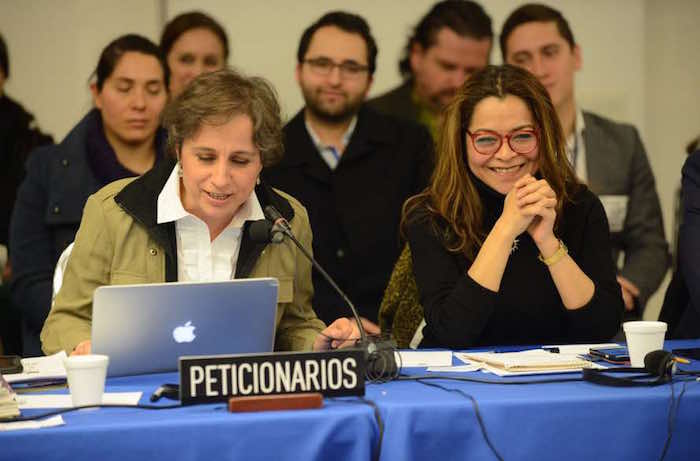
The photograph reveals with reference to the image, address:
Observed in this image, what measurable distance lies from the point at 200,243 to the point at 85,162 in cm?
129

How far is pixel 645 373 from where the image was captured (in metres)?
2.06

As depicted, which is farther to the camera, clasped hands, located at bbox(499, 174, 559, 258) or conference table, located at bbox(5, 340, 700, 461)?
clasped hands, located at bbox(499, 174, 559, 258)

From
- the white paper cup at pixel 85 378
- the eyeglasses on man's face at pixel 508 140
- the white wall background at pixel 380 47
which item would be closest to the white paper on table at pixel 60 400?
the white paper cup at pixel 85 378

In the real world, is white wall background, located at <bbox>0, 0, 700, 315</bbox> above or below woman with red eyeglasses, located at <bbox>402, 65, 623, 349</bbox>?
above

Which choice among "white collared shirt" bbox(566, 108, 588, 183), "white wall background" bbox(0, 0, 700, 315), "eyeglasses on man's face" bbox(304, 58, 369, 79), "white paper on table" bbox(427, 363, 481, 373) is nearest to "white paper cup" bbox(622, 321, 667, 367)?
"white paper on table" bbox(427, 363, 481, 373)

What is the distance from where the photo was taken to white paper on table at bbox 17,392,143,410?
188cm

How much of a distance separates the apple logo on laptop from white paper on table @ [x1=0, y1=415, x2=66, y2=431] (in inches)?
15.0

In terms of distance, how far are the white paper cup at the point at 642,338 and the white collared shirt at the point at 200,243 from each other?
963 millimetres

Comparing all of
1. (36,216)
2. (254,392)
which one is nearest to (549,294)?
(254,392)

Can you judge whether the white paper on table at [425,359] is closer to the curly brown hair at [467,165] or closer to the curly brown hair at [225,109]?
the curly brown hair at [467,165]

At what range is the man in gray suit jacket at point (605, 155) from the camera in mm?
3855

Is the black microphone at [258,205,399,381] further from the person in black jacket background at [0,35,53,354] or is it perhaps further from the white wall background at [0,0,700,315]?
the white wall background at [0,0,700,315]

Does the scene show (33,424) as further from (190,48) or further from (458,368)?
(190,48)

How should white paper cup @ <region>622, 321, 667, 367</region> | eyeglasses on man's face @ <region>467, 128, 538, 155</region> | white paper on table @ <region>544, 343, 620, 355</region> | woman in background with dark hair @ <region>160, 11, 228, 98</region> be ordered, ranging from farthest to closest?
woman in background with dark hair @ <region>160, 11, 228, 98</region> < eyeglasses on man's face @ <region>467, 128, 538, 155</region> < white paper on table @ <region>544, 343, 620, 355</region> < white paper cup @ <region>622, 321, 667, 367</region>
